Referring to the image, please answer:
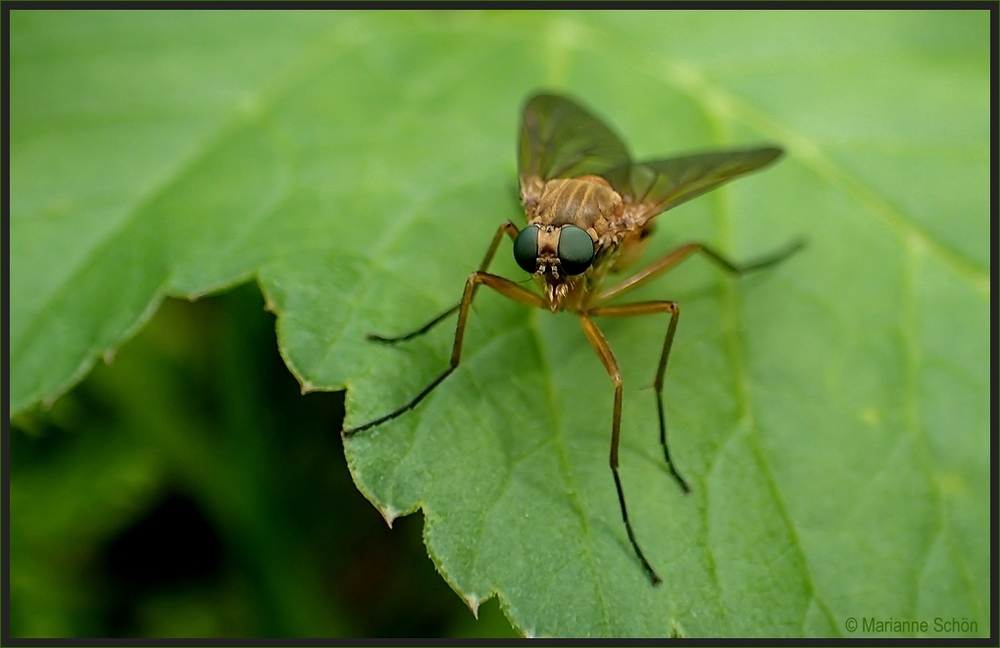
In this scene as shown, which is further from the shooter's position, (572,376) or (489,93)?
(489,93)

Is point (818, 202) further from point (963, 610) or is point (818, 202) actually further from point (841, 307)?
point (963, 610)

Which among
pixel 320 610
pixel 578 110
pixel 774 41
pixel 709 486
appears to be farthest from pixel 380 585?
pixel 774 41

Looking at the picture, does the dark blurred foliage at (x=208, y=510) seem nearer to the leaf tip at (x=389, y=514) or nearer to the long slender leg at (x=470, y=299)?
the long slender leg at (x=470, y=299)

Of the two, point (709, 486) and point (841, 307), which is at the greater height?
point (841, 307)

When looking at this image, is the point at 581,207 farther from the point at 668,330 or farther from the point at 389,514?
the point at 389,514

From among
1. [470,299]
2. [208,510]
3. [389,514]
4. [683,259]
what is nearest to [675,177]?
[683,259]

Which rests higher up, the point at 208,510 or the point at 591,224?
the point at 591,224
